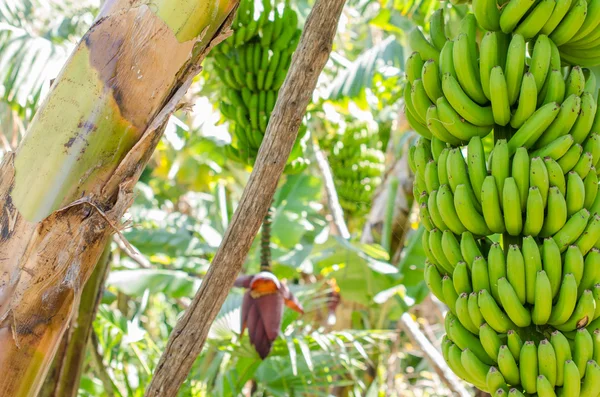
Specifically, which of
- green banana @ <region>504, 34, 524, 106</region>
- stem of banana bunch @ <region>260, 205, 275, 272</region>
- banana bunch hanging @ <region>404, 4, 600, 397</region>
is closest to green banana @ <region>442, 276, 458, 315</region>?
banana bunch hanging @ <region>404, 4, 600, 397</region>

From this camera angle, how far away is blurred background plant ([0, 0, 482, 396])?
233 cm

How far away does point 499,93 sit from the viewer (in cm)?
113

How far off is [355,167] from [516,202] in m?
3.21

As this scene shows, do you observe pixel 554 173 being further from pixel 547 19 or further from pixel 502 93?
pixel 547 19

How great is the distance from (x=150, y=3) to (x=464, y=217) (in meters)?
0.65

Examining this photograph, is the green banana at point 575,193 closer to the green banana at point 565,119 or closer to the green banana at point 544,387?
the green banana at point 565,119

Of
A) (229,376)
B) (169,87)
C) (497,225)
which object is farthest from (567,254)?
(229,376)

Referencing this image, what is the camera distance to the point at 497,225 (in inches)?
43.9

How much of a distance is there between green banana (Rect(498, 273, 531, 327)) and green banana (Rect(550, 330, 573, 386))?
59 mm

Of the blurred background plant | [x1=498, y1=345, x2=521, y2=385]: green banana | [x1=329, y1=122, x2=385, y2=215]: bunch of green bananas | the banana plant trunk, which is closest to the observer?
the banana plant trunk

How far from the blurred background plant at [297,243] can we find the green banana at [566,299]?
962mm

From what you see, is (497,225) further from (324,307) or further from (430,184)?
(324,307)

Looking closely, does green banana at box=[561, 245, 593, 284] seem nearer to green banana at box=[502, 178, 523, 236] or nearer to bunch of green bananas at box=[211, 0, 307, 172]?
green banana at box=[502, 178, 523, 236]

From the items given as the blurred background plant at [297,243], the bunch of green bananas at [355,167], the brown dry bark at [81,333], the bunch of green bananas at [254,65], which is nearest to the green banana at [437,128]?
the blurred background plant at [297,243]
